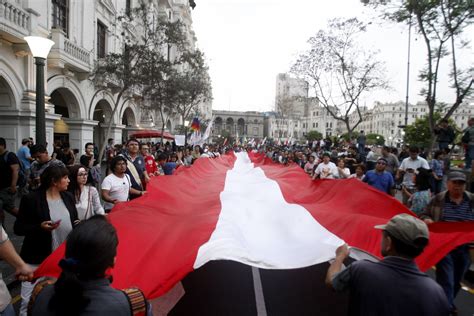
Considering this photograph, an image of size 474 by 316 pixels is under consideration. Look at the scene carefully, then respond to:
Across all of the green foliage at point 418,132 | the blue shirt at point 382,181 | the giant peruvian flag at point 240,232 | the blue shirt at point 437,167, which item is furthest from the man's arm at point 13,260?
the green foliage at point 418,132

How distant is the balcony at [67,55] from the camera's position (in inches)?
589

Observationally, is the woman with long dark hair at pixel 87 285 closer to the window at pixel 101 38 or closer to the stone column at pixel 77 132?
the stone column at pixel 77 132

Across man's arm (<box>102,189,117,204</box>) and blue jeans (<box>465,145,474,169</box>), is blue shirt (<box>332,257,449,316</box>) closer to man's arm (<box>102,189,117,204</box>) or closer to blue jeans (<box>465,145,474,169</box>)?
man's arm (<box>102,189,117,204</box>)

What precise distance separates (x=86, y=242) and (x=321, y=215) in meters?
3.29

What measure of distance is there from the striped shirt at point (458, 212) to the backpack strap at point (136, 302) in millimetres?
3546

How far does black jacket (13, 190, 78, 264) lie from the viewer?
3145 millimetres

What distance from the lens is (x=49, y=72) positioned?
1534 cm

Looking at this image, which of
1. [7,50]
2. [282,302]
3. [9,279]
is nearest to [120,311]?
[282,302]

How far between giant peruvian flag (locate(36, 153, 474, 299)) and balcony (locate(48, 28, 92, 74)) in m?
12.6

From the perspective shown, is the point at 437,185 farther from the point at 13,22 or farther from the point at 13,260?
the point at 13,22

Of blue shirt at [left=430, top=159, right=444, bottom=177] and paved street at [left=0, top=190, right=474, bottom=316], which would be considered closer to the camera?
paved street at [left=0, top=190, right=474, bottom=316]

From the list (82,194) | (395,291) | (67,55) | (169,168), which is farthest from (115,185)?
(67,55)

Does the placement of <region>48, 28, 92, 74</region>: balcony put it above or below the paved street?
above

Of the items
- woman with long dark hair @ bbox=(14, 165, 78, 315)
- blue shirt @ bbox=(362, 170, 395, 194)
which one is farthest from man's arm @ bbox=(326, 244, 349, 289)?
blue shirt @ bbox=(362, 170, 395, 194)
